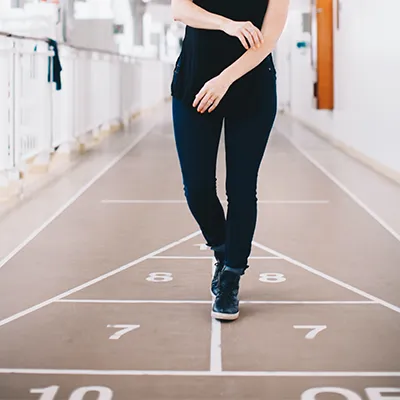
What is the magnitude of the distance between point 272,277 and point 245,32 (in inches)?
45.3

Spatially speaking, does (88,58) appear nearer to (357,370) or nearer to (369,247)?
(369,247)

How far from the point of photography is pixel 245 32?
2275 millimetres

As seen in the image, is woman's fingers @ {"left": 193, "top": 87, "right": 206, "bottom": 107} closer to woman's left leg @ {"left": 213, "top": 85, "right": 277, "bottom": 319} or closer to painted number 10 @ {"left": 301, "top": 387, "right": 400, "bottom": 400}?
woman's left leg @ {"left": 213, "top": 85, "right": 277, "bottom": 319}

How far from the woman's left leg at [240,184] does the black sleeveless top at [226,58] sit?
0.04 m

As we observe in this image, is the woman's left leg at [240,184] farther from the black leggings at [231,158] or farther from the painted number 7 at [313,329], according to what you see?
the painted number 7 at [313,329]

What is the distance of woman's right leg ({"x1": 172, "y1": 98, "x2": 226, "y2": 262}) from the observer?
2365 mm

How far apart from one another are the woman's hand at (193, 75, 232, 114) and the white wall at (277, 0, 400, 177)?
12.6 ft

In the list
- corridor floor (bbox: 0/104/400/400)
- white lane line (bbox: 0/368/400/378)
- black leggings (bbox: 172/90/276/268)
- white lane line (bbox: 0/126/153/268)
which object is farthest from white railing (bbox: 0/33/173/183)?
white lane line (bbox: 0/368/400/378)

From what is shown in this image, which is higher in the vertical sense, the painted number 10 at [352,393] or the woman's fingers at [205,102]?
the woman's fingers at [205,102]

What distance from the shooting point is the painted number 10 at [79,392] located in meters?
1.90

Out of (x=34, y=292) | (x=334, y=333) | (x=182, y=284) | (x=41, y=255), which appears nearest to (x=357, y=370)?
(x=334, y=333)

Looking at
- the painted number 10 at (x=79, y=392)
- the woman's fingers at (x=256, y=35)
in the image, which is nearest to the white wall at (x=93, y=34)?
the woman's fingers at (x=256, y=35)

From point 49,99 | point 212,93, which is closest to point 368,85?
point 49,99

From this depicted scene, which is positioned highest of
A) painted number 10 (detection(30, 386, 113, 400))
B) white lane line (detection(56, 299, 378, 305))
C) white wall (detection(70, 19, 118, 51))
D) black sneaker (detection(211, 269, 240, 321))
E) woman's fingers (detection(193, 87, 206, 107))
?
white wall (detection(70, 19, 118, 51))
